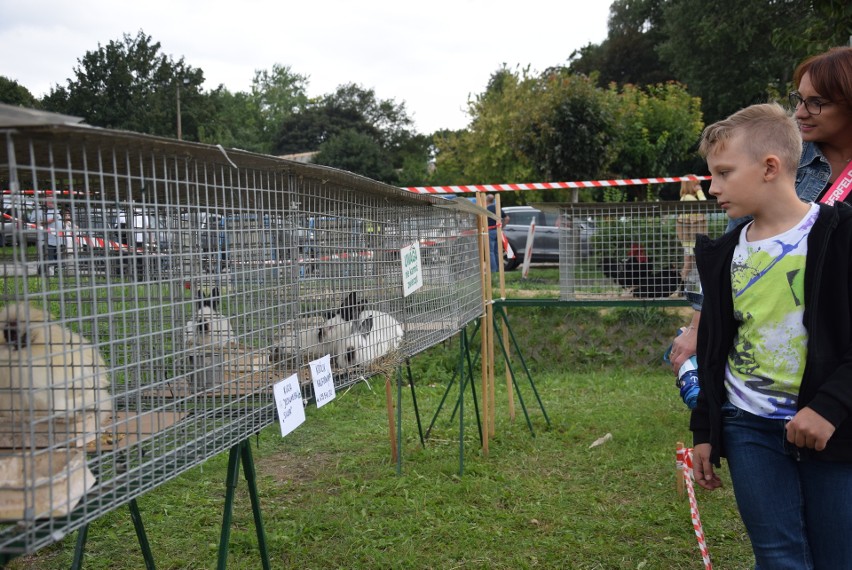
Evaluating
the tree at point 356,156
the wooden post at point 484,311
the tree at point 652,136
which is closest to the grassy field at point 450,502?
the wooden post at point 484,311

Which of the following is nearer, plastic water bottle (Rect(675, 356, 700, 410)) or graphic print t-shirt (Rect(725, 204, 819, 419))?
graphic print t-shirt (Rect(725, 204, 819, 419))

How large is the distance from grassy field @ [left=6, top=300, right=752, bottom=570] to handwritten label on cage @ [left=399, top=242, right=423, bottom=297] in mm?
670

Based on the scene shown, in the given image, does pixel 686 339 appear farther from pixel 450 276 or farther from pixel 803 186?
pixel 450 276

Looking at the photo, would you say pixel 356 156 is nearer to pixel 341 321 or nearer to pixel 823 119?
pixel 341 321

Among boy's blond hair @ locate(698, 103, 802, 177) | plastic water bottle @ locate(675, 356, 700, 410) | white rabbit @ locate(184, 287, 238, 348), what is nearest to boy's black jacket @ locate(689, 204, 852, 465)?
boy's blond hair @ locate(698, 103, 802, 177)

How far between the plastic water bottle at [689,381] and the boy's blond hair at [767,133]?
2.32 feet

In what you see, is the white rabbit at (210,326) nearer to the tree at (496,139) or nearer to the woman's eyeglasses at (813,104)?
the woman's eyeglasses at (813,104)

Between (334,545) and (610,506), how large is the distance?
5.17 ft

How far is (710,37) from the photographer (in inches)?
923

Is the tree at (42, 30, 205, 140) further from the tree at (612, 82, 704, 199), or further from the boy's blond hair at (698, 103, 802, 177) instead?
the boy's blond hair at (698, 103, 802, 177)

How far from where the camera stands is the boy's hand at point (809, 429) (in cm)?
178

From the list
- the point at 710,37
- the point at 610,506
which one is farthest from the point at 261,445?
the point at 710,37

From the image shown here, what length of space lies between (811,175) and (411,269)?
1853 mm

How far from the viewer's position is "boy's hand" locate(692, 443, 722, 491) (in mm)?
2086
